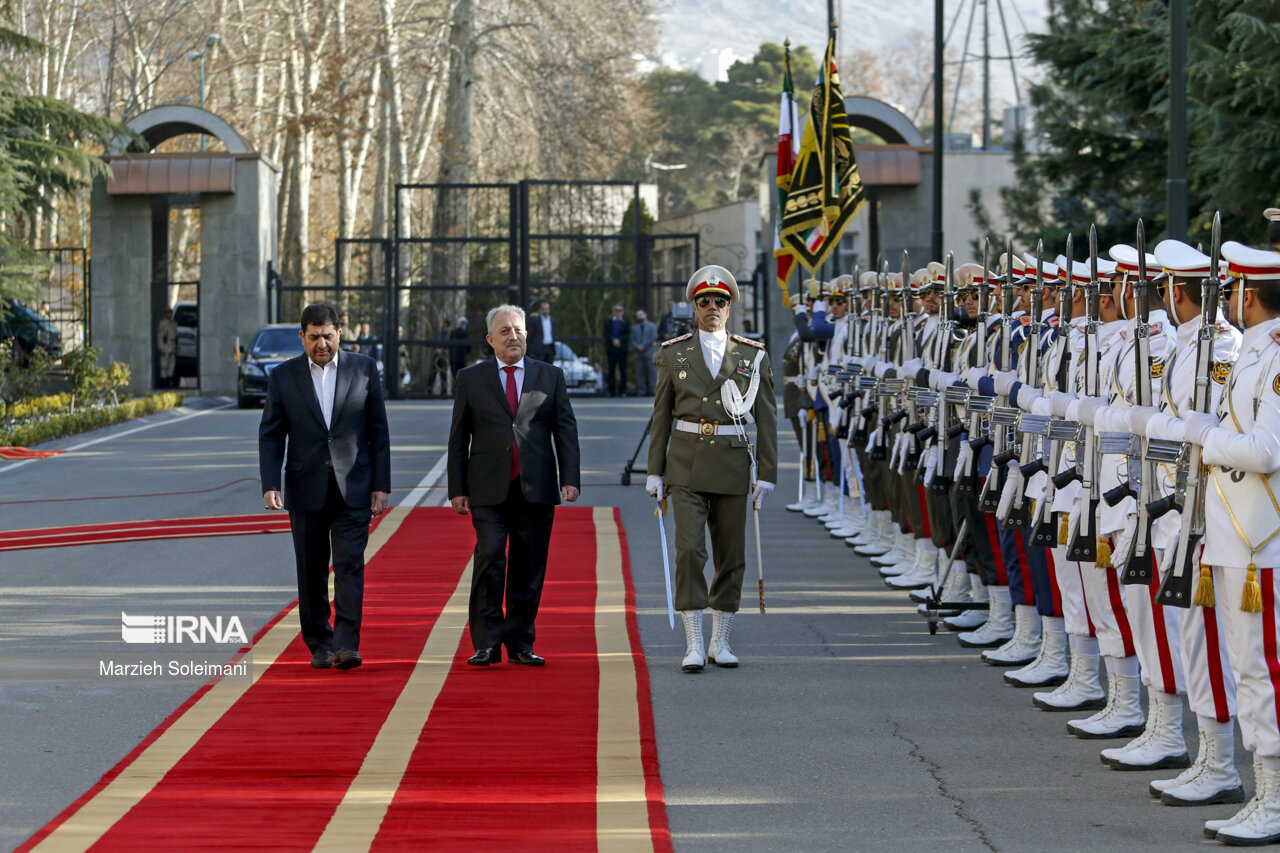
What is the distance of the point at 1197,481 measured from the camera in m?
6.07

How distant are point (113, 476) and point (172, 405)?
494 inches

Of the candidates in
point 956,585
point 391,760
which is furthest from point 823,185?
point 391,760

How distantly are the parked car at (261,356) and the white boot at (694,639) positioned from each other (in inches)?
866

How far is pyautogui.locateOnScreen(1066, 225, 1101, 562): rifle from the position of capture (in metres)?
7.13

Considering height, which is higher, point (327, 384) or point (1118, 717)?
point (327, 384)

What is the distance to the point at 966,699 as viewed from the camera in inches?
321

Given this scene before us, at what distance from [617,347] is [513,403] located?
77.4ft

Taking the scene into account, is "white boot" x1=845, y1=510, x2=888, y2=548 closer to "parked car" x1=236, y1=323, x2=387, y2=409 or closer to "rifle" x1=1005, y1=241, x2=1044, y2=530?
"rifle" x1=1005, y1=241, x2=1044, y2=530

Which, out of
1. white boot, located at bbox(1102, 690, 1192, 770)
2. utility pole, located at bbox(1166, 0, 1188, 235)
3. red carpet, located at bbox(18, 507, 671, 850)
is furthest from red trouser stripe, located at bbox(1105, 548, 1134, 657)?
utility pole, located at bbox(1166, 0, 1188, 235)

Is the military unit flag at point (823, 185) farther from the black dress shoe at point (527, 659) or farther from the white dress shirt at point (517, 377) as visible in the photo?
the black dress shoe at point (527, 659)

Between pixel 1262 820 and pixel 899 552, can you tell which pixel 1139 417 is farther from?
pixel 899 552

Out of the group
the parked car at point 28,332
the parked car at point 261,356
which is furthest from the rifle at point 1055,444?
the parked car at point 261,356

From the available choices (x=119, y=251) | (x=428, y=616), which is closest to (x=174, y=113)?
(x=119, y=251)

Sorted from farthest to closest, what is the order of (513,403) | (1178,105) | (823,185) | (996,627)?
1. (823,185)
2. (1178,105)
3. (996,627)
4. (513,403)
